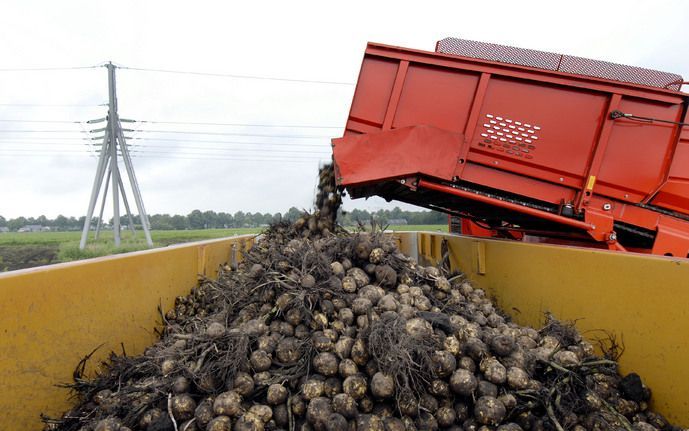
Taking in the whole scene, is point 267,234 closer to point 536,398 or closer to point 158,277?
point 158,277

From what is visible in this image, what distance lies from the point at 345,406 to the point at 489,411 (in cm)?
81

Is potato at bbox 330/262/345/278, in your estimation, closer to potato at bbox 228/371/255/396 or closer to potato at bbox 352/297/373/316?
potato at bbox 352/297/373/316

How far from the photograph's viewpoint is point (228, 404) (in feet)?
7.59

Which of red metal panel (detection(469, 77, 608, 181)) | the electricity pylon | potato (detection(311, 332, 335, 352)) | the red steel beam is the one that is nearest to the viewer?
potato (detection(311, 332, 335, 352))

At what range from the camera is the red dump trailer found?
4.73 meters

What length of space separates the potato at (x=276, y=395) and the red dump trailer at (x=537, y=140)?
2.87 metres

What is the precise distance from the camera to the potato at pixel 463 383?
237cm

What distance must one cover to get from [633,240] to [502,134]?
2176mm

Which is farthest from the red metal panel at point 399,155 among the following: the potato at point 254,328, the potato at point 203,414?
the potato at point 203,414

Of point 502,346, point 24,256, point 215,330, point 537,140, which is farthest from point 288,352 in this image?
point 24,256

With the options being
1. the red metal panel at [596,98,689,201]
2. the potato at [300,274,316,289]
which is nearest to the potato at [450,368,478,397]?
the potato at [300,274,316,289]

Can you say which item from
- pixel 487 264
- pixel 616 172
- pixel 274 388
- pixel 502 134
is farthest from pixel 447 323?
pixel 616 172

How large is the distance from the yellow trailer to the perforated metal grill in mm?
2486

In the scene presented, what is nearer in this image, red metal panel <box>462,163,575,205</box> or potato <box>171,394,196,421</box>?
potato <box>171,394,196,421</box>
